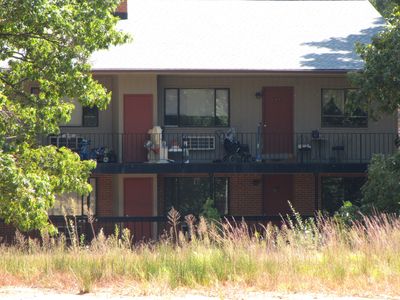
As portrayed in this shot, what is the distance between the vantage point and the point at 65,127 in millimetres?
28203

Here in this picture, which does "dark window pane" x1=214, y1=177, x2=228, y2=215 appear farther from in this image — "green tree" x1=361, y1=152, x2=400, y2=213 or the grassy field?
the grassy field

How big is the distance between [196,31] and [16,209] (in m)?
17.9

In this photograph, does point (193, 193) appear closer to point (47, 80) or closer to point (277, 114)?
point (277, 114)

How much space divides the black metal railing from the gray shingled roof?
94.7 inches

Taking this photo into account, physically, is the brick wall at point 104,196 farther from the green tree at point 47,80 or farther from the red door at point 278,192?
the green tree at point 47,80

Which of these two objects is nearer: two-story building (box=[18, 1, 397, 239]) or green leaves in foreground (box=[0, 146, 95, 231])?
green leaves in foreground (box=[0, 146, 95, 231])

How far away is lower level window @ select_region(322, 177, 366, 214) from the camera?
29406 millimetres

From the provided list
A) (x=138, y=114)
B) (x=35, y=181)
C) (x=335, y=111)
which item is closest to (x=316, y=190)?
(x=335, y=111)

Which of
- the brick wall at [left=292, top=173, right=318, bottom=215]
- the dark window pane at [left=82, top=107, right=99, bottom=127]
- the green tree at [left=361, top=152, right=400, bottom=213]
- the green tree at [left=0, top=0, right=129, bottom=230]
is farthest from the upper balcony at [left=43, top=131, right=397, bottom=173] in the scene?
the green tree at [left=0, top=0, right=129, bottom=230]

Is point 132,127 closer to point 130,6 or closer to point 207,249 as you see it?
point 130,6

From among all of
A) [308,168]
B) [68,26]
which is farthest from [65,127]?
[68,26]

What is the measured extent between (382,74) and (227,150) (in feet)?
23.0

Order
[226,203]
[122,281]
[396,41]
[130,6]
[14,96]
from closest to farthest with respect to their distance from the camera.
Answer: [122,281] → [14,96] → [396,41] → [226,203] → [130,6]

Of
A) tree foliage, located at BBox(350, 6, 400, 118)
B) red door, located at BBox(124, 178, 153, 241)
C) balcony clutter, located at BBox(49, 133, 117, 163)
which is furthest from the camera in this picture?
red door, located at BBox(124, 178, 153, 241)
